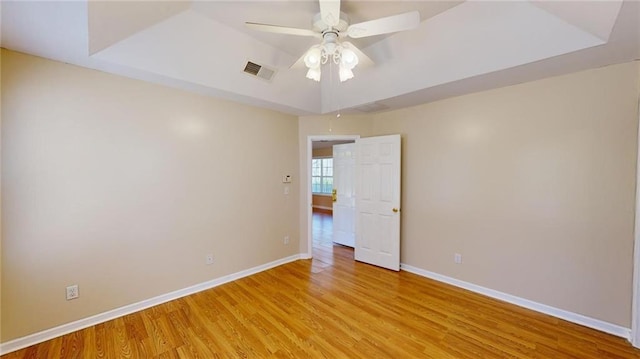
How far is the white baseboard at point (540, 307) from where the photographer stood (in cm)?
224

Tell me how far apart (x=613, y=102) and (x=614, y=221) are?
1.05 metres

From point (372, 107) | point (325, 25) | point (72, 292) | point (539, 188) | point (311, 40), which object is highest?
point (311, 40)

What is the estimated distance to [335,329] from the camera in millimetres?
2324

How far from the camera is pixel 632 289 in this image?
2158 millimetres

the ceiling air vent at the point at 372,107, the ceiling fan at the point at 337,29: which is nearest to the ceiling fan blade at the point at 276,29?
the ceiling fan at the point at 337,29

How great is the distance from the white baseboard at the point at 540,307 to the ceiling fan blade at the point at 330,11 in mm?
3247

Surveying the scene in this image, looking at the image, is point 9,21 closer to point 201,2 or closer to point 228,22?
point 201,2

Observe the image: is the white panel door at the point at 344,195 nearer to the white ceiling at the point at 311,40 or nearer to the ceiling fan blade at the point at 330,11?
the white ceiling at the point at 311,40

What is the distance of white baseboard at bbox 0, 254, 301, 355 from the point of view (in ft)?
6.77

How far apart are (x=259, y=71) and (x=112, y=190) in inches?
77.4

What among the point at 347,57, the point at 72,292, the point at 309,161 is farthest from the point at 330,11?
the point at 72,292

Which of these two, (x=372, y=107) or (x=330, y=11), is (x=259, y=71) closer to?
(x=330, y=11)

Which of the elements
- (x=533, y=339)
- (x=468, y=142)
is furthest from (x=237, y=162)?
(x=533, y=339)

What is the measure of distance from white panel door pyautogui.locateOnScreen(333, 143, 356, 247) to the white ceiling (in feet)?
6.05
